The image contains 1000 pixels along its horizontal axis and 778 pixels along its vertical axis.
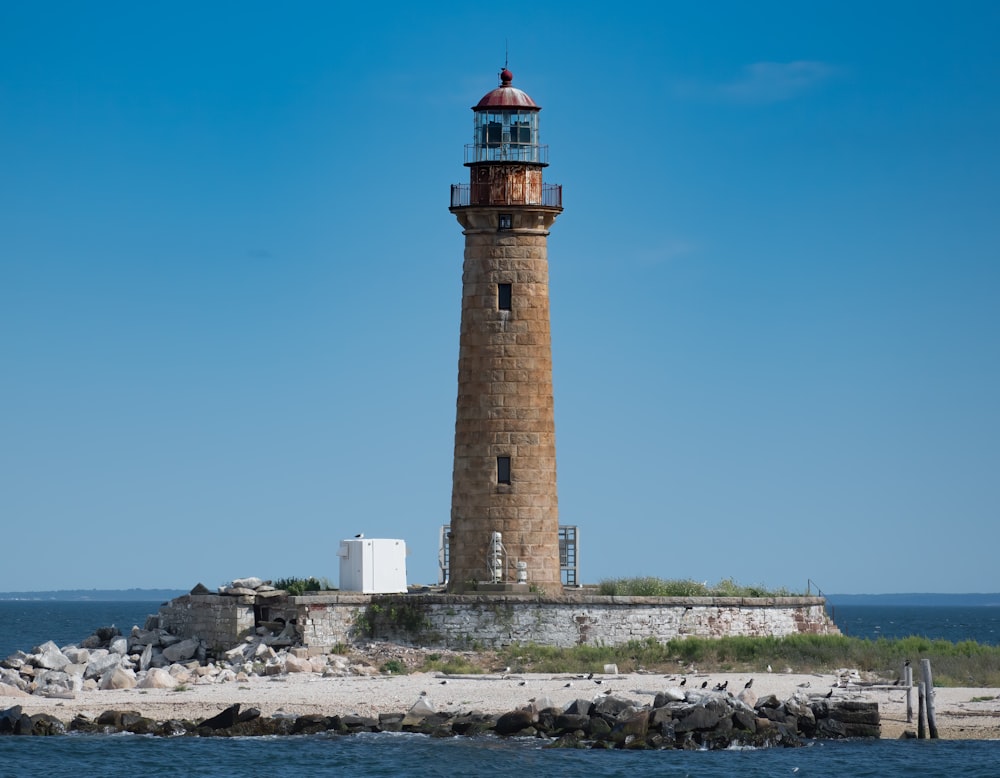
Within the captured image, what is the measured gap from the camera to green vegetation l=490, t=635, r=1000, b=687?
32.8 metres

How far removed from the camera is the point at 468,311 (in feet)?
116

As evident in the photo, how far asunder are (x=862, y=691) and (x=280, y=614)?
36.7 ft

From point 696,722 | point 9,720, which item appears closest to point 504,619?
point 696,722

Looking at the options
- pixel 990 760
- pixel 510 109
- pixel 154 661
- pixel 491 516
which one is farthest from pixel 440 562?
pixel 990 760

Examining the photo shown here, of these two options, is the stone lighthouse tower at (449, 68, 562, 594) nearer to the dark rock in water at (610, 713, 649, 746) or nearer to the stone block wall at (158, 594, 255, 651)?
the stone block wall at (158, 594, 255, 651)

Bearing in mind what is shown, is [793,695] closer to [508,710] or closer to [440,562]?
[508,710]

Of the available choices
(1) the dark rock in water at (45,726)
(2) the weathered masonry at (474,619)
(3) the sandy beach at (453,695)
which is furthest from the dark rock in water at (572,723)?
(1) the dark rock in water at (45,726)

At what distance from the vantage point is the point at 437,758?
2639cm

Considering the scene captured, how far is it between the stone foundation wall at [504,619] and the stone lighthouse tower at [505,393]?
79cm

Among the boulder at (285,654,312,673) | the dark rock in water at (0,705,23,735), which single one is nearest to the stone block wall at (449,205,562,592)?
the boulder at (285,654,312,673)

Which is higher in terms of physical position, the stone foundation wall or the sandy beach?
the stone foundation wall

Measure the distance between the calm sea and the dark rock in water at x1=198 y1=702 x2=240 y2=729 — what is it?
29cm

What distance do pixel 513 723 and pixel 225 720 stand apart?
4.63 m

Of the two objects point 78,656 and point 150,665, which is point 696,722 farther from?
point 78,656
